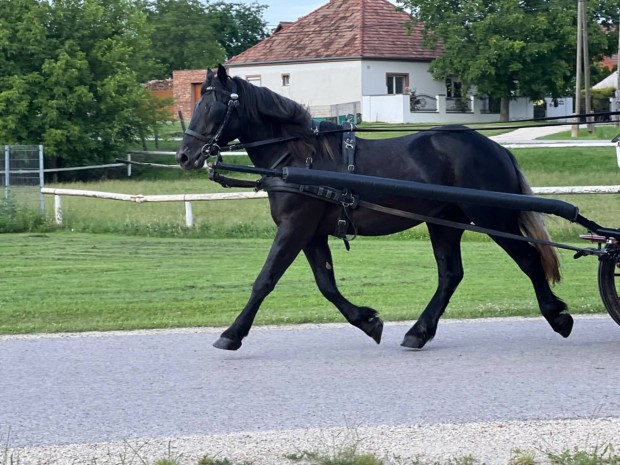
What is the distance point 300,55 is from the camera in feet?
200

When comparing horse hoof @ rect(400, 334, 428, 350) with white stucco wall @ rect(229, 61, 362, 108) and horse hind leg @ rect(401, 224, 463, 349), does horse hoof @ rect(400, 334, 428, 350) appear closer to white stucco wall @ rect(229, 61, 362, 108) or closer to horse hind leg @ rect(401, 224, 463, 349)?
horse hind leg @ rect(401, 224, 463, 349)

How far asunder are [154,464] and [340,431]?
1.06m

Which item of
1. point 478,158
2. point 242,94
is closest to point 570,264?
point 478,158

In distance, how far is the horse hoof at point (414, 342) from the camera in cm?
812

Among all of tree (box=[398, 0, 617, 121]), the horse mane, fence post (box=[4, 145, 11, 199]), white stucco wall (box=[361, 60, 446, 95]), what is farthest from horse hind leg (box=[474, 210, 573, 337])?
white stucco wall (box=[361, 60, 446, 95])

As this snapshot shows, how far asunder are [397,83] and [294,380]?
54.9 metres

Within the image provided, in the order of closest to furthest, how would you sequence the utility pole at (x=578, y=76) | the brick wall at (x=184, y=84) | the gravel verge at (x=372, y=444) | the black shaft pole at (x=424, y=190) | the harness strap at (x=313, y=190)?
1. the gravel verge at (x=372, y=444)
2. the black shaft pole at (x=424, y=190)
3. the harness strap at (x=313, y=190)
4. the utility pole at (x=578, y=76)
5. the brick wall at (x=184, y=84)

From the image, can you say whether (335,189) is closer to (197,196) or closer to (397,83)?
(197,196)

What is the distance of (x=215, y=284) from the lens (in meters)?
12.1

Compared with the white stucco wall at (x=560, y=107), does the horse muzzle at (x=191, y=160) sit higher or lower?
lower

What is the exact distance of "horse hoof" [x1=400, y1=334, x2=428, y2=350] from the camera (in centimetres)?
812

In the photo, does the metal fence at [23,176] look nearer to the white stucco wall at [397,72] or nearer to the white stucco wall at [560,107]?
the white stucco wall at [397,72]

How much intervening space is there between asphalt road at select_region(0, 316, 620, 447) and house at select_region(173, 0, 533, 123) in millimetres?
47394

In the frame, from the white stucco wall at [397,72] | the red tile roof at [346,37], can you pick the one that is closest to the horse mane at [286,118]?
the red tile roof at [346,37]
